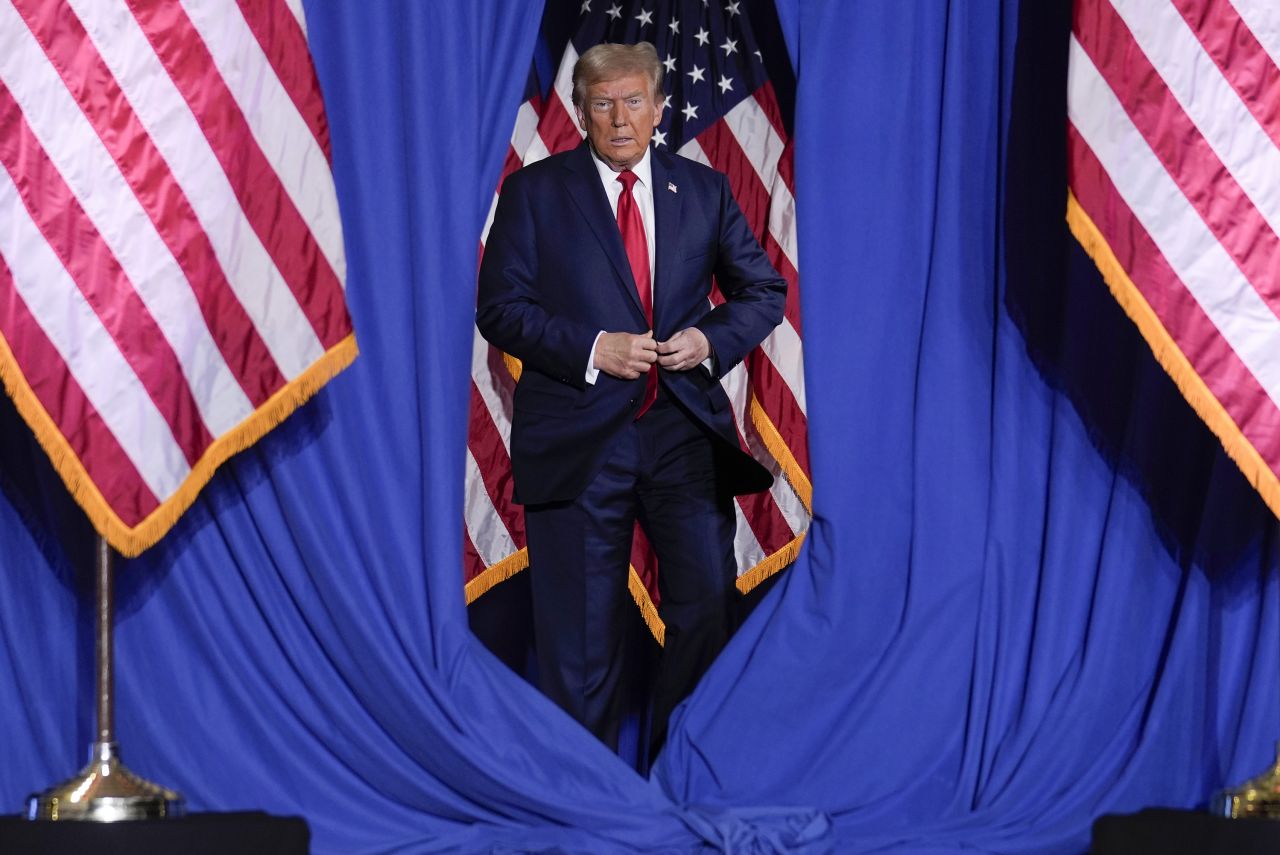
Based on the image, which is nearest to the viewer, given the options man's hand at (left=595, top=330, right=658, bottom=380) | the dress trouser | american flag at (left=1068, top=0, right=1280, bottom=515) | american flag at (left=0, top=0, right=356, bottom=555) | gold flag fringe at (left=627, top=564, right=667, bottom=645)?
american flag at (left=0, top=0, right=356, bottom=555)

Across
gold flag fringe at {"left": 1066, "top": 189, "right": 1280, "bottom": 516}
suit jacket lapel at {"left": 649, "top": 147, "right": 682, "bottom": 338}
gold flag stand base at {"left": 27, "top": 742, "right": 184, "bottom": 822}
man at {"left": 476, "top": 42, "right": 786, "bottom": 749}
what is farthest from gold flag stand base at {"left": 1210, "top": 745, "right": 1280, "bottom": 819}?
gold flag stand base at {"left": 27, "top": 742, "right": 184, "bottom": 822}

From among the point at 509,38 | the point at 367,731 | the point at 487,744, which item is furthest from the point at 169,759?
the point at 509,38

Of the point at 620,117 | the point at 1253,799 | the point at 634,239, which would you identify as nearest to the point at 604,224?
the point at 634,239

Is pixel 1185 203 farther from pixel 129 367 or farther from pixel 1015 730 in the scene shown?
pixel 129 367

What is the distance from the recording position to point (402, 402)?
12.6 ft

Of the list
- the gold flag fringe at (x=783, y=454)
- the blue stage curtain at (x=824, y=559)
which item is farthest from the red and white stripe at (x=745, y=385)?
the blue stage curtain at (x=824, y=559)

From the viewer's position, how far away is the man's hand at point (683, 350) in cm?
373

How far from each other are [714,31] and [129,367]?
7.74 ft

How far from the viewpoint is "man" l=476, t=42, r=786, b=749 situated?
3814 millimetres

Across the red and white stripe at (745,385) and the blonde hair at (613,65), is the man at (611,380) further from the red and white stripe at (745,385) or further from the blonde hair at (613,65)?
the red and white stripe at (745,385)

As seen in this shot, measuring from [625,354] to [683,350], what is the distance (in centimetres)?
Answer: 12

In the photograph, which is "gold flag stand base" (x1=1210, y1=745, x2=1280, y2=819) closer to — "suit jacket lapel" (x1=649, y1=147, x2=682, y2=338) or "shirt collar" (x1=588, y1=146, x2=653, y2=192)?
"suit jacket lapel" (x1=649, y1=147, x2=682, y2=338)

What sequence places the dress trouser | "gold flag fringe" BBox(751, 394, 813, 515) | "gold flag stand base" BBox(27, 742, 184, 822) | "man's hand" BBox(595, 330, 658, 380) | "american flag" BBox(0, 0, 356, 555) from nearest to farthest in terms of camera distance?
"gold flag stand base" BBox(27, 742, 184, 822), "american flag" BBox(0, 0, 356, 555), "man's hand" BBox(595, 330, 658, 380), the dress trouser, "gold flag fringe" BBox(751, 394, 813, 515)

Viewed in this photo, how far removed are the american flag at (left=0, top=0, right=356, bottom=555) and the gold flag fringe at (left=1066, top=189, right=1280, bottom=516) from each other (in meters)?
1.53
